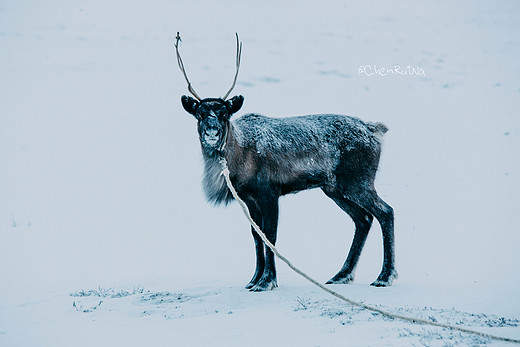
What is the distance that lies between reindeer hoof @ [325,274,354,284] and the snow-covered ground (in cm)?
9

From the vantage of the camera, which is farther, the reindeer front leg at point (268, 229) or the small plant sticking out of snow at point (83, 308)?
the reindeer front leg at point (268, 229)

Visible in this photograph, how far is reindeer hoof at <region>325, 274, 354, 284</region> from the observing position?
750 cm

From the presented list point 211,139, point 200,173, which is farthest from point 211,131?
point 200,173

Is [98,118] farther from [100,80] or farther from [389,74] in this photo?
[389,74]

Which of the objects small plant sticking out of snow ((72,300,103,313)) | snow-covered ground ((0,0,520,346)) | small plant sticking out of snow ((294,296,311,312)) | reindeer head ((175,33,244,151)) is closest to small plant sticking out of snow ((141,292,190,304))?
snow-covered ground ((0,0,520,346))

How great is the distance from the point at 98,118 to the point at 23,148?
2.69 m

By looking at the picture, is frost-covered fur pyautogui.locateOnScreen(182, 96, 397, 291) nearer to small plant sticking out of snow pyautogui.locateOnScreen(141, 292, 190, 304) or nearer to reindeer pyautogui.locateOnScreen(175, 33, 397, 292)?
reindeer pyautogui.locateOnScreen(175, 33, 397, 292)

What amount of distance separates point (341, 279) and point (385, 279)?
48 centimetres

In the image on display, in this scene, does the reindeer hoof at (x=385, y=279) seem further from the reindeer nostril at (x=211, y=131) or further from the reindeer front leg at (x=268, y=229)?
the reindeer nostril at (x=211, y=131)

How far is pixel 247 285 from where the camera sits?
7262 mm

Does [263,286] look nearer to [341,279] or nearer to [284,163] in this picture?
[341,279]

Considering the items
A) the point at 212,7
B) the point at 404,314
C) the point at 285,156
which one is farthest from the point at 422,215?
the point at 212,7

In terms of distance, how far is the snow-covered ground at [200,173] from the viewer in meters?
6.23

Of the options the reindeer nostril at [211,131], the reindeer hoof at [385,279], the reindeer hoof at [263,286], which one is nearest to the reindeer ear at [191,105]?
the reindeer nostril at [211,131]
